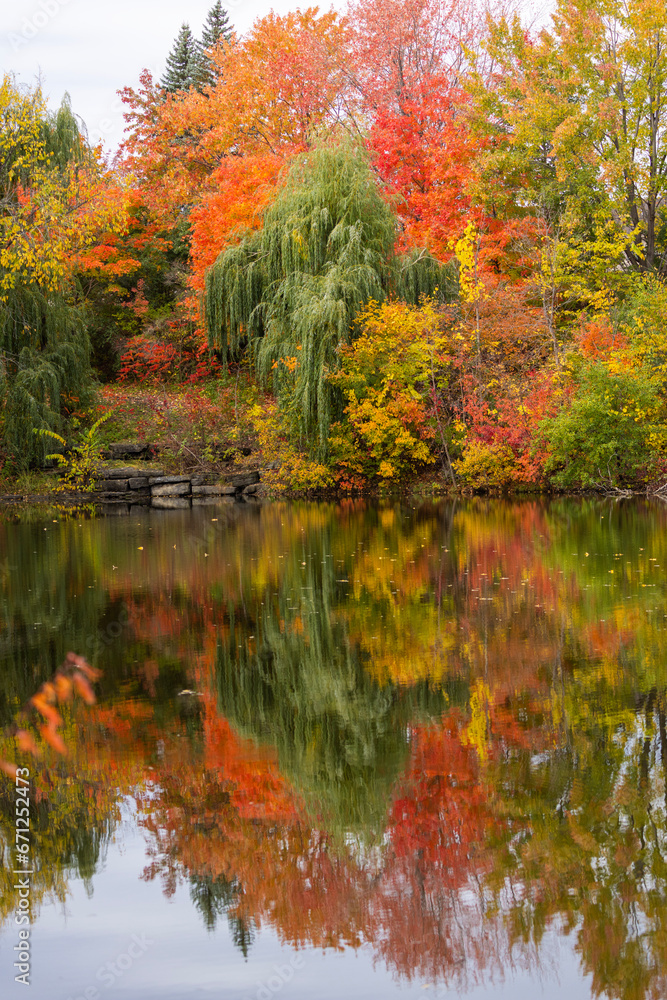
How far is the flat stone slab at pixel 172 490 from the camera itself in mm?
25969

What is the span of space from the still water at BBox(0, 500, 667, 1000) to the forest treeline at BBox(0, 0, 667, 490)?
43.8ft

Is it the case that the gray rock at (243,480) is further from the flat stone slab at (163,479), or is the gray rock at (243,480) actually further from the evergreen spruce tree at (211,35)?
the evergreen spruce tree at (211,35)

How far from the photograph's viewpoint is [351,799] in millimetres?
4191

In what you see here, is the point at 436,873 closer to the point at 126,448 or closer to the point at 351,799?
the point at 351,799

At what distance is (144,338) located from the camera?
3066cm

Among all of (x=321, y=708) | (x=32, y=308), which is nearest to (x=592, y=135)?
(x=32, y=308)

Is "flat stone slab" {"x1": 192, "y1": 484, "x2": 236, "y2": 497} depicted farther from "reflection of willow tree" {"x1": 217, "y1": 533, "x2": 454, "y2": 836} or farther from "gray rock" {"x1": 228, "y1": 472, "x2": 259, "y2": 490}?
"reflection of willow tree" {"x1": 217, "y1": 533, "x2": 454, "y2": 836}

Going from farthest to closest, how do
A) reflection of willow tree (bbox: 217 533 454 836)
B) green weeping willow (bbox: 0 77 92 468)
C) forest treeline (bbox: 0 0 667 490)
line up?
green weeping willow (bbox: 0 77 92 468) → forest treeline (bbox: 0 0 667 490) → reflection of willow tree (bbox: 217 533 454 836)

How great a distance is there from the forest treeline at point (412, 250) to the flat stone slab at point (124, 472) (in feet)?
5.72

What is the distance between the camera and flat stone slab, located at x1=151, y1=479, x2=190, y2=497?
1022 inches

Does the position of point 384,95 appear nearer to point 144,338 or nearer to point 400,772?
point 144,338

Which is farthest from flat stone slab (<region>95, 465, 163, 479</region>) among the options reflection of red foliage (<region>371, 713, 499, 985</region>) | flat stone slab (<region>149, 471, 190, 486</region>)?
reflection of red foliage (<region>371, 713, 499, 985</region>)

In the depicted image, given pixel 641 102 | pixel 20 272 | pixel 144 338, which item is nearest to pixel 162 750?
pixel 20 272

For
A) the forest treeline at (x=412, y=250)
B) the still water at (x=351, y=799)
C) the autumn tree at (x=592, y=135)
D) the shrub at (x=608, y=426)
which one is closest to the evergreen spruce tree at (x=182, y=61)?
the forest treeline at (x=412, y=250)
